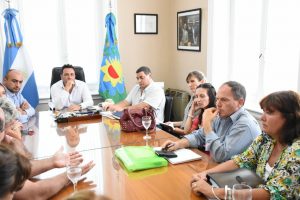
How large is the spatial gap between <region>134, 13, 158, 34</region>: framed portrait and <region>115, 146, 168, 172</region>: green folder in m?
3.11

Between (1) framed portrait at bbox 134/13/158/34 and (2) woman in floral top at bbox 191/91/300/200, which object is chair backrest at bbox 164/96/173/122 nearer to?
(1) framed portrait at bbox 134/13/158/34

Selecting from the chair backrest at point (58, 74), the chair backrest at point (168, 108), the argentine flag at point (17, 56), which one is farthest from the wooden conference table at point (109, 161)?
the argentine flag at point (17, 56)

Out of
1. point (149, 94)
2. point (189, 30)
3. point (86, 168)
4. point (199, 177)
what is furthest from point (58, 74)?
point (199, 177)

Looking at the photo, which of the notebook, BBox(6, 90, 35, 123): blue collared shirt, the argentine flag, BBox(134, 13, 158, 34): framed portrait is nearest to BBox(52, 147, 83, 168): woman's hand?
the notebook

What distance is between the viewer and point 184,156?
1.79 m

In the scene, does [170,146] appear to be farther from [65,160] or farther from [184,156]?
[65,160]

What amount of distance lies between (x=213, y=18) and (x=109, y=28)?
4.97ft

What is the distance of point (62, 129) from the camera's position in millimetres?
2475

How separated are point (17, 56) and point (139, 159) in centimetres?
294

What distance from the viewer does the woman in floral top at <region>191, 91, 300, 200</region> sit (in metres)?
1.23

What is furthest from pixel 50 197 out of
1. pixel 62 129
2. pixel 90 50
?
pixel 90 50

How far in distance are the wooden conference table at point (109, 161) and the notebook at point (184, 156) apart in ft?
0.11

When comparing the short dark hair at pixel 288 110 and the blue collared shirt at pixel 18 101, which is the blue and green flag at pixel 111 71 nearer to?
the blue collared shirt at pixel 18 101

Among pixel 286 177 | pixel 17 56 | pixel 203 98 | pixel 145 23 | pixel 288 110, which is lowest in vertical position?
pixel 286 177
